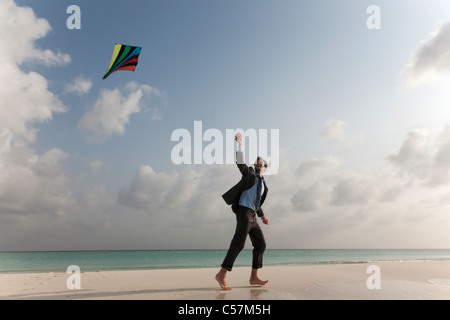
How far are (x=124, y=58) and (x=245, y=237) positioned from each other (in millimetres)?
4776

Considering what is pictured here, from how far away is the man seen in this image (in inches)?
215

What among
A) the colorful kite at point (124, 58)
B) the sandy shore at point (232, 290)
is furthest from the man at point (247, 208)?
the colorful kite at point (124, 58)

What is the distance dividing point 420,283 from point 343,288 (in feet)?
6.84

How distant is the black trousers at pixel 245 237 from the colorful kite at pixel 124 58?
4.18m

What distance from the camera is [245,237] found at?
18.4 feet

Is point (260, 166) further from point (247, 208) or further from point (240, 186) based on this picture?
point (247, 208)

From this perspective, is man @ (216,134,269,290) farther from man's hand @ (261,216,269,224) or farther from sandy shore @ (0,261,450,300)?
sandy shore @ (0,261,450,300)

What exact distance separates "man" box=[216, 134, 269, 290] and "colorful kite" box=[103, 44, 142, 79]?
141 inches

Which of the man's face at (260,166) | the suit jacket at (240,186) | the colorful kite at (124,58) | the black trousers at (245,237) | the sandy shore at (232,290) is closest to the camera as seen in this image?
the sandy shore at (232,290)

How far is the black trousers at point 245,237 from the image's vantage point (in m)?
5.41

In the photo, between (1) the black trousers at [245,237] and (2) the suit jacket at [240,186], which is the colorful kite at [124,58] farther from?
(1) the black trousers at [245,237]

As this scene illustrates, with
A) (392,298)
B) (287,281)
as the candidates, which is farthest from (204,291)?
(392,298)

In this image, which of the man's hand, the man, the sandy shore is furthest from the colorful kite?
the sandy shore

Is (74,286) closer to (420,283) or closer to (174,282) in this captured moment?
(174,282)
